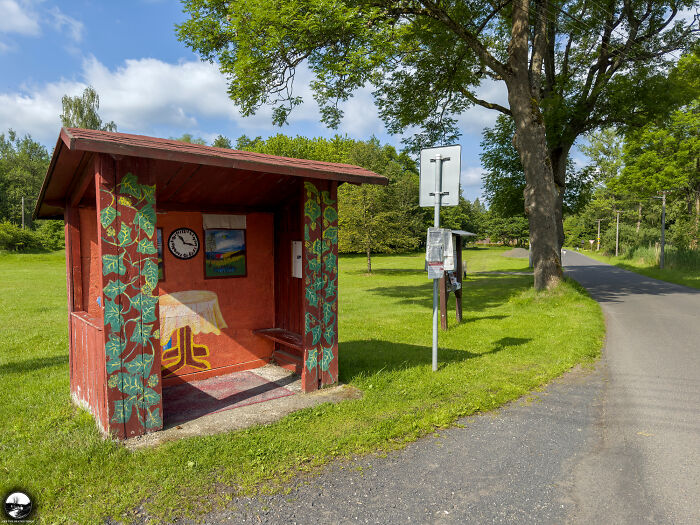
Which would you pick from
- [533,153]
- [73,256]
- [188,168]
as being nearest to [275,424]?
[188,168]

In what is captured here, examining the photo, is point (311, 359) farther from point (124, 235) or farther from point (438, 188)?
point (438, 188)

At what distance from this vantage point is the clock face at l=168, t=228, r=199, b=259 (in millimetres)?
5695

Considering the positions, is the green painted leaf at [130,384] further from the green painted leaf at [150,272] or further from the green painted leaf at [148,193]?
the green painted leaf at [148,193]

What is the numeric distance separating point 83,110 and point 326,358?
2260 inches

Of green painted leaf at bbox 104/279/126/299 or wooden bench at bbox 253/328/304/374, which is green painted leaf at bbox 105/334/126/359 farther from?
wooden bench at bbox 253/328/304/374

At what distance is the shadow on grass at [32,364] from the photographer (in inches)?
264

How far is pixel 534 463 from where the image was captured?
3688 millimetres

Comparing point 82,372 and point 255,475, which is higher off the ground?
point 82,372

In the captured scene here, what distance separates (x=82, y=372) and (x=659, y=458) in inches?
222

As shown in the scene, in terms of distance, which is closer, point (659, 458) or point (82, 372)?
point (659, 458)

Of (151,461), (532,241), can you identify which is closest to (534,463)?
(151,461)

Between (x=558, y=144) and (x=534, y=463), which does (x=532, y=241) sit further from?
(x=534, y=463)

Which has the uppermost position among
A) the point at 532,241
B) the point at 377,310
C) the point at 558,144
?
the point at 558,144

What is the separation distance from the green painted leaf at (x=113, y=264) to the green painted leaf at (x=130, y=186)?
56cm
